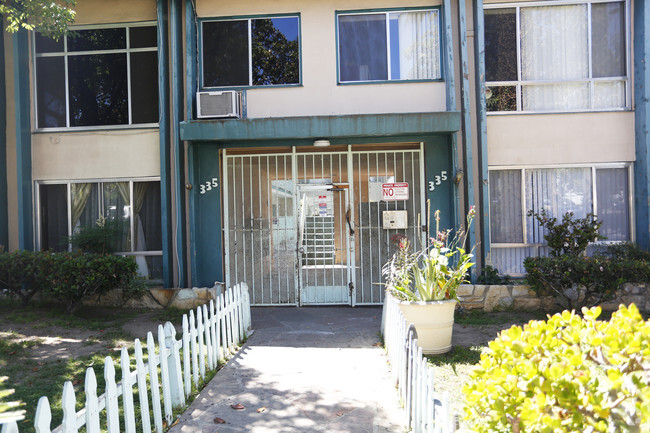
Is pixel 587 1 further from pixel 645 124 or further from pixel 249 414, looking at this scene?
pixel 249 414

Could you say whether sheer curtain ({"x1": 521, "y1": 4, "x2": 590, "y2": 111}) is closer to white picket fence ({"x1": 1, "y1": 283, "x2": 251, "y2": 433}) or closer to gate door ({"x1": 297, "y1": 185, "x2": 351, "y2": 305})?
gate door ({"x1": 297, "y1": 185, "x2": 351, "y2": 305})

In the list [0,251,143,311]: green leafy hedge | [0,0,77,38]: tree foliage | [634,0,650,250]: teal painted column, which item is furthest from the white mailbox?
[0,0,77,38]: tree foliage

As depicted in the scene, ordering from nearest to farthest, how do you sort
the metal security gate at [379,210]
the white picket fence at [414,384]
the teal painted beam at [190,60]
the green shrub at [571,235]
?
the white picket fence at [414,384]
the green shrub at [571,235]
the teal painted beam at [190,60]
the metal security gate at [379,210]

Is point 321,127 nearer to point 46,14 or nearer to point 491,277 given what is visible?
point 491,277

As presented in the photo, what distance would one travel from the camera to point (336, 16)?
9.57m

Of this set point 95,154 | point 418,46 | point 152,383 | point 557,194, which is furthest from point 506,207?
point 95,154

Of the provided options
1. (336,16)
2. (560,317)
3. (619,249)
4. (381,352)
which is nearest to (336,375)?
(381,352)

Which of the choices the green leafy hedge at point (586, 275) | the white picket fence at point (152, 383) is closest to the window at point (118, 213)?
the white picket fence at point (152, 383)

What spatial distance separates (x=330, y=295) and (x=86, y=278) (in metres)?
4.20

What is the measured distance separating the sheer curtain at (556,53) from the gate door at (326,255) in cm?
400

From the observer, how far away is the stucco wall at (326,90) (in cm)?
948

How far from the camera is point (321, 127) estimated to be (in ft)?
28.9

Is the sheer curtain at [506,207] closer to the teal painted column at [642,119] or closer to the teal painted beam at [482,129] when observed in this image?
the teal painted beam at [482,129]

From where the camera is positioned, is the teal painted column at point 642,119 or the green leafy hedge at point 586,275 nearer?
the green leafy hedge at point 586,275
